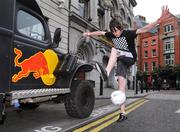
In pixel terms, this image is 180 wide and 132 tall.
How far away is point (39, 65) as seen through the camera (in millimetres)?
5789

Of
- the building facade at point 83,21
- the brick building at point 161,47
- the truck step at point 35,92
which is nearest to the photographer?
the truck step at point 35,92

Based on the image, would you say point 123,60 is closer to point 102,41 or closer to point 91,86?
point 91,86

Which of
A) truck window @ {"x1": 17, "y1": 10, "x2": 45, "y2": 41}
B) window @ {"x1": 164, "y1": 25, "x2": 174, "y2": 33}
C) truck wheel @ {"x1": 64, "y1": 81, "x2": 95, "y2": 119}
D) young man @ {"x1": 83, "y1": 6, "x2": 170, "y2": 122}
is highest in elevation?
window @ {"x1": 164, "y1": 25, "x2": 174, "y2": 33}

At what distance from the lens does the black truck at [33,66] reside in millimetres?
4680

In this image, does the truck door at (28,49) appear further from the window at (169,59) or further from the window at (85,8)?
the window at (169,59)

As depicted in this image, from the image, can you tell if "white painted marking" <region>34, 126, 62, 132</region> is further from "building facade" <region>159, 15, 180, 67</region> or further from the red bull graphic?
"building facade" <region>159, 15, 180, 67</region>

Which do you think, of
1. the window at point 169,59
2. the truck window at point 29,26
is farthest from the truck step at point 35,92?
the window at point 169,59

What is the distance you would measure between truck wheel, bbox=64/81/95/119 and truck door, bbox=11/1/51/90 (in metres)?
0.97

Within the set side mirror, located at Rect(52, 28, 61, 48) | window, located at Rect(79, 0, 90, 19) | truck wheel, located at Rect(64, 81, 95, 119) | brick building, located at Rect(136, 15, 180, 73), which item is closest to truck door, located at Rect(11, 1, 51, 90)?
side mirror, located at Rect(52, 28, 61, 48)

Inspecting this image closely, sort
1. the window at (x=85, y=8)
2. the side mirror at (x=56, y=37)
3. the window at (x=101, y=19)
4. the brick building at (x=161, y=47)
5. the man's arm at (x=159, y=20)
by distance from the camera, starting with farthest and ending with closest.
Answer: the brick building at (x=161, y=47), the window at (x=101, y=19), the window at (x=85, y=8), the side mirror at (x=56, y=37), the man's arm at (x=159, y=20)

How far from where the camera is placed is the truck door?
521cm

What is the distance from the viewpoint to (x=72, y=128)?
5840 millimetres

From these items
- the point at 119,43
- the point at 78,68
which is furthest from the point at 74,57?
the point at 119,43

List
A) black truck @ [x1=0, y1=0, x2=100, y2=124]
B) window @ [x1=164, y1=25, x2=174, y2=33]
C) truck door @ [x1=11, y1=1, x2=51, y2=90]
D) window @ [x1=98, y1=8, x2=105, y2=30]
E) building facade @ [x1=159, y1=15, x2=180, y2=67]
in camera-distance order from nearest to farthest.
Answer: black truck @ [x1=0, y1=0, x2=100, y2=124], truck door @ [x1=11, y1=1, x2=51, y2=90], window @ [x1=98, y1=8, x2=105, y2=30], building facade @ [x1=159, y1=15, x2=180, y2=67], window @ [x1=164, y1=25, x2=174, y2=33]
